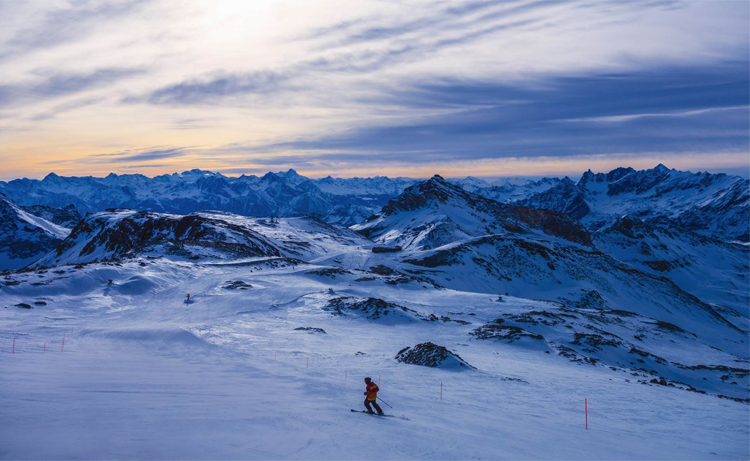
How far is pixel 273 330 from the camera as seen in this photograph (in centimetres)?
3316

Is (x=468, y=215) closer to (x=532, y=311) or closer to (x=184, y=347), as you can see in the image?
(x=532, y=311)

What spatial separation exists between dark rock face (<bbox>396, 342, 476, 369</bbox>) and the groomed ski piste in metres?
0.40

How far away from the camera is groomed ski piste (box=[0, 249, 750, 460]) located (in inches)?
485

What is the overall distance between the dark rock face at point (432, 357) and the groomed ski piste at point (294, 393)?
40 centimetres

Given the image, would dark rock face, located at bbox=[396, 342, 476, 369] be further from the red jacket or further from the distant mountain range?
the distant mountain range

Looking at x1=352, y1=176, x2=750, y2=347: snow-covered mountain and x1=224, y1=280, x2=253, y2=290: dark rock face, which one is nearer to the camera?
x1=224, y1=280, x2=253, y2=290: dark rock face

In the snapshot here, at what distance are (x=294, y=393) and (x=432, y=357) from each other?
425 inches

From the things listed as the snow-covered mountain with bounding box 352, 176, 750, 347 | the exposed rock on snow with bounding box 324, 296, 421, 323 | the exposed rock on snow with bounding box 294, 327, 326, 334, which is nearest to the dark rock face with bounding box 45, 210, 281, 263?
the snow-covered mountain with bounding box 352, 176, 750, 347

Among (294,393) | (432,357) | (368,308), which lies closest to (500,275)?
(368,308)

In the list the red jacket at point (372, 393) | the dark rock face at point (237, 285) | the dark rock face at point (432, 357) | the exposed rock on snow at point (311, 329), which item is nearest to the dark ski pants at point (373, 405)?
the red jacket at point (372, 393)

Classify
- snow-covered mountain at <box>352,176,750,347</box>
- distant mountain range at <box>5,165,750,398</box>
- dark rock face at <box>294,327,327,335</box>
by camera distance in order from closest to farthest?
1. dark rock face at <box>294,327,327,335</box>
2. distant mountain range at <box>5,165,750,398</box>
3. snow-covered mountain at <box>352,176,750,347</box>

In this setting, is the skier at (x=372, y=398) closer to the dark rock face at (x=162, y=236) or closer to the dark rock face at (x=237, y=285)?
the dark rock face at (x=237, y=285)

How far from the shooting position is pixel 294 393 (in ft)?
57.2

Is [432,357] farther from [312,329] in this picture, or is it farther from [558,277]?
[558,277]
